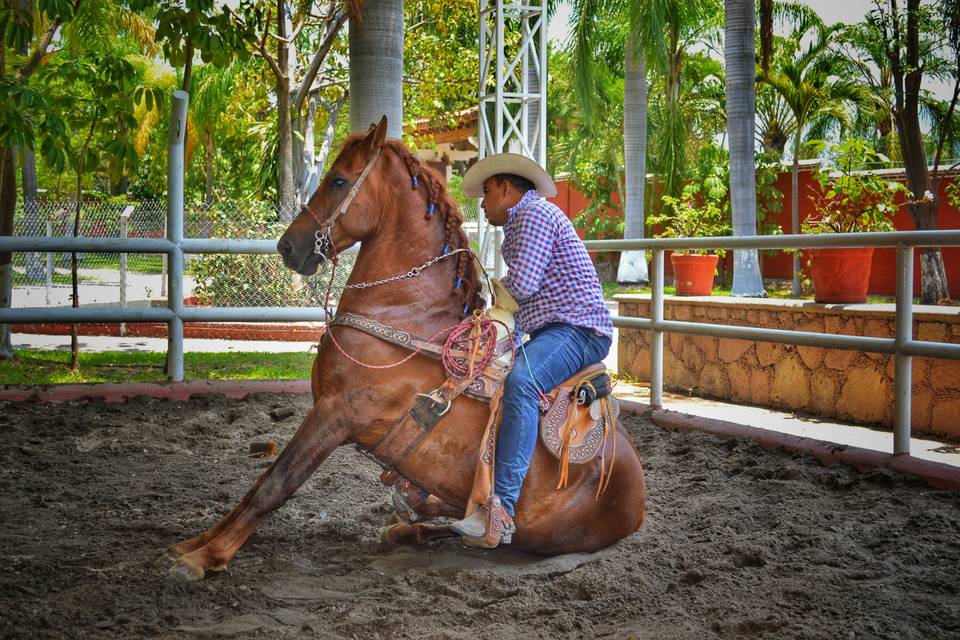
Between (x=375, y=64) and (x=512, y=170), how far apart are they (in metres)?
3.65

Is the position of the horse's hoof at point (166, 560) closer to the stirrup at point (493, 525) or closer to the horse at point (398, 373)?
the horse at point (398, 373)

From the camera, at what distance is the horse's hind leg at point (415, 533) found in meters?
4.03

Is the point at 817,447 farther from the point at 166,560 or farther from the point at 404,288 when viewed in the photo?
the point at 166,560

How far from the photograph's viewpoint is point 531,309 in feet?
13.1

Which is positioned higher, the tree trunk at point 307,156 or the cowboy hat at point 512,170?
the tree trunk at point 307,156

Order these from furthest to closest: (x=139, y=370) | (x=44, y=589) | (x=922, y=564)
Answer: (x=139, y=370) → (x=922, y=564) → (x=44, y=589)

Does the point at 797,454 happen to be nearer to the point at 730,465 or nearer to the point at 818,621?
the point at 730,465

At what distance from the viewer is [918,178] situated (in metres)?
15.8

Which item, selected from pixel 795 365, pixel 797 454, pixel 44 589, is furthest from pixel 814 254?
pixel 44 589

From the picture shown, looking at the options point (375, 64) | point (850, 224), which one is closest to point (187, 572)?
point (375, 64)

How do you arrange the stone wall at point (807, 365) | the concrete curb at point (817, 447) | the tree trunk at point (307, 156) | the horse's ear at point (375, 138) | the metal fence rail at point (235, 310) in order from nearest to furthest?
the horse's ear at point (375, 138) → the concrete curb at point (817, 447) → the metal fence rail at point (235, 310) → the stone wall at point (807, 365) → the tree trunk at point (307, 156)

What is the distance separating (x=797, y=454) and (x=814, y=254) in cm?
298


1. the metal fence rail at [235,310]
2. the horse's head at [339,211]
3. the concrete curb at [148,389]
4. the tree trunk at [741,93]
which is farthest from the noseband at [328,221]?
the tree trunk at [741,93]

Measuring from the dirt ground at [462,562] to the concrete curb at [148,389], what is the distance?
3.98ft
